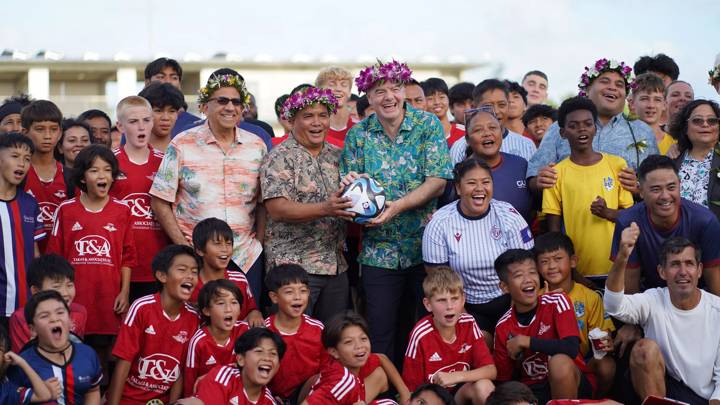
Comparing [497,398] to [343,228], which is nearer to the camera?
[497,398]

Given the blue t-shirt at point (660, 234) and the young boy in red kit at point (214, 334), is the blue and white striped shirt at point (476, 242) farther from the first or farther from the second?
the young boy in red kit at point (214, 334)

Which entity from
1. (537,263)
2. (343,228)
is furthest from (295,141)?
(537,263)

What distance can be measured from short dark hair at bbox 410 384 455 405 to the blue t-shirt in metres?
1.63

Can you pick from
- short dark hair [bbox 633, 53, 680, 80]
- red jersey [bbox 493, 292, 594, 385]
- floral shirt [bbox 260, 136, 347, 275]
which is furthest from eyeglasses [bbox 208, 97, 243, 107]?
short dark hair [bbox 633, 53, 680, 80]

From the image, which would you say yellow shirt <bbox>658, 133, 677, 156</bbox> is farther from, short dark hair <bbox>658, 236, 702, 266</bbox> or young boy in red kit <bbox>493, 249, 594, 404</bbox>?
young boy in red kit <bbox>493, 249, 594, 404</bbox>

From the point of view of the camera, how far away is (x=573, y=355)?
6.93 metres

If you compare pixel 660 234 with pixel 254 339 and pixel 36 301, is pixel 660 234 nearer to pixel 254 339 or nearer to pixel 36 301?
pixel 254 339

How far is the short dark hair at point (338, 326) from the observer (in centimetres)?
685

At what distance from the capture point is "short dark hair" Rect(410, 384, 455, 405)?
6.56m

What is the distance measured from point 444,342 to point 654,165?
1959mm

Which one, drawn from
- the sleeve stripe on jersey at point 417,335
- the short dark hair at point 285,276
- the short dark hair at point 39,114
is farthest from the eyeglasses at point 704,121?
the short dark hair at point 39,114

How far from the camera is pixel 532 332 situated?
7094 millimetres

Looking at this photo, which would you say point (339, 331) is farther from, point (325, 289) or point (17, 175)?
point (17, 175)

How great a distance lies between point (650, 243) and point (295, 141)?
2.73m
